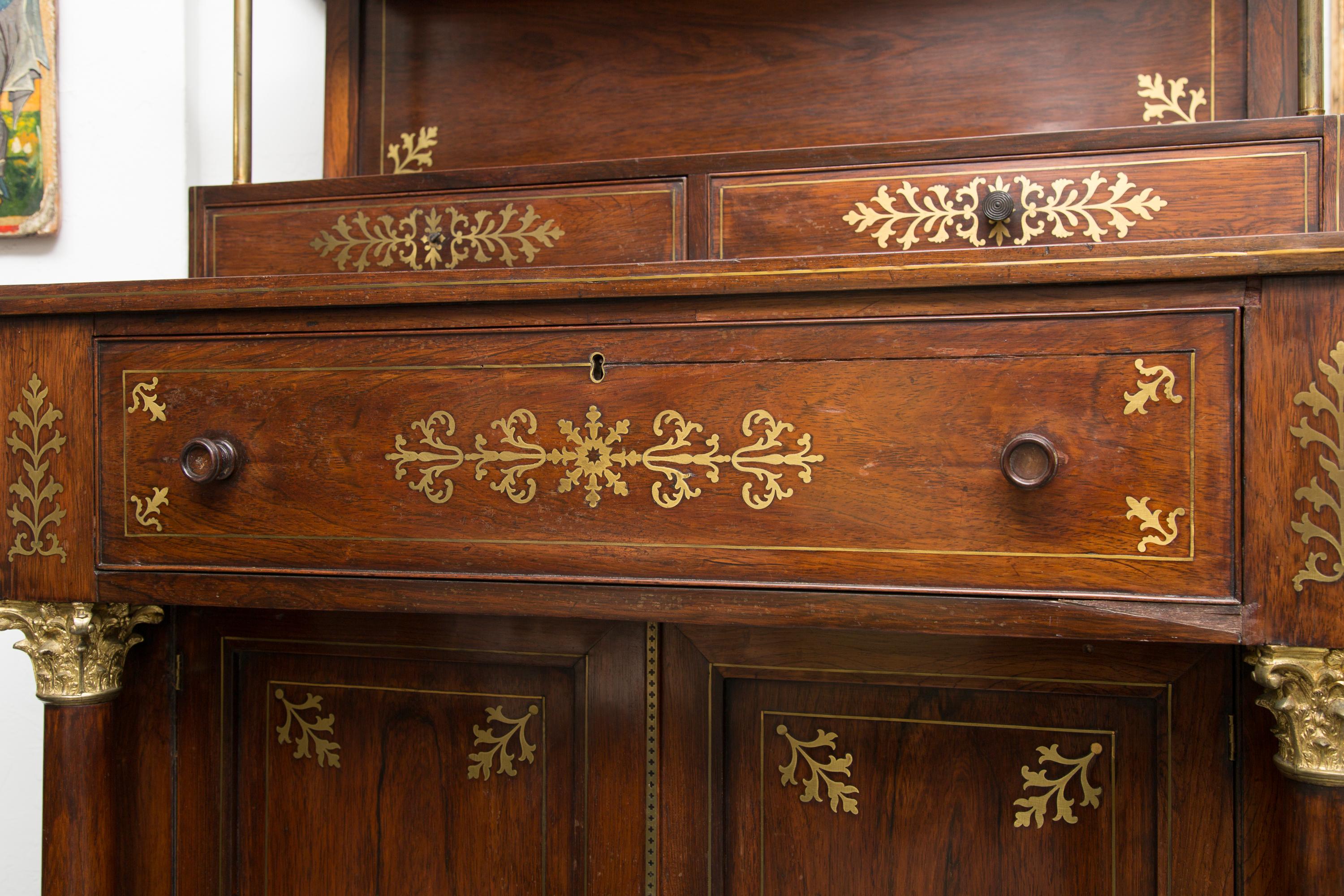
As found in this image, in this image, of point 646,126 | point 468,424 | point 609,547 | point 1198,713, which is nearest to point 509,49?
point 646,126

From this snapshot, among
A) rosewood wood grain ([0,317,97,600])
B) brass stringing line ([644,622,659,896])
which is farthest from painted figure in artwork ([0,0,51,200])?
brass stringing line ([644,622,659,896])

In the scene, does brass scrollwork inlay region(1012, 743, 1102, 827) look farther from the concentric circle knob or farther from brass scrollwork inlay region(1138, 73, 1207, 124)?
brass scrollwork inlay region(1138, 73, 1207, 124)

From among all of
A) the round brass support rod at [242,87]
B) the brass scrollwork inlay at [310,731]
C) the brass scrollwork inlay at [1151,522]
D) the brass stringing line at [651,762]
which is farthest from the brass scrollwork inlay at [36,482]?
the brass scrollwork inlay at [1151,522]

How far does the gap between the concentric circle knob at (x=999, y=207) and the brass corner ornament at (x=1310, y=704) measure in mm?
418

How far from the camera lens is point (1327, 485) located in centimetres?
55

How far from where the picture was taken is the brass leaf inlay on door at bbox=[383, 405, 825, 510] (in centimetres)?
63

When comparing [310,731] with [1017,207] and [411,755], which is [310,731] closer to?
[411,755]

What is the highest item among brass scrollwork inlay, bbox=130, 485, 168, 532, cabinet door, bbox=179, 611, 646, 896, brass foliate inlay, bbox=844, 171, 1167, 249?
brass foliate inlay, bbox=844, 171, 1167, 249

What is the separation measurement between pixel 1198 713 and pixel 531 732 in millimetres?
587

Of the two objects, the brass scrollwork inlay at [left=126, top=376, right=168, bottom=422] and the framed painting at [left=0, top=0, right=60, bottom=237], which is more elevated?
the framed painting at [left=0, top=0, right=60, bottom=237]

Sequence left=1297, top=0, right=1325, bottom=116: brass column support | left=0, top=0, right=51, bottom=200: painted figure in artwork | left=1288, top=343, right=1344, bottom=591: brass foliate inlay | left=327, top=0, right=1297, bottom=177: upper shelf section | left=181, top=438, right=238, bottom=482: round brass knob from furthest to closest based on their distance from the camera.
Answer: left=0, top=0, right=51, bottom=200: painted figure in artwork → left=327, top=0, right=1297, bottom=177: upper shelf section → left=1297, top=0, right=1325, bottom=116: brass column support → left=181, top=438, right=238, bottom=482: round brass knob → left=1288, top=343, right=1344, bottom=591: brass foliate inlay

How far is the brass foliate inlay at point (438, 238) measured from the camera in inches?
36.1

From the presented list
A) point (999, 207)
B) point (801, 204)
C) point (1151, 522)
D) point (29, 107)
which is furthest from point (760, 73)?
point (29, 107)

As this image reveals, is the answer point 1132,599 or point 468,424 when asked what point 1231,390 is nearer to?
point 1132,599
